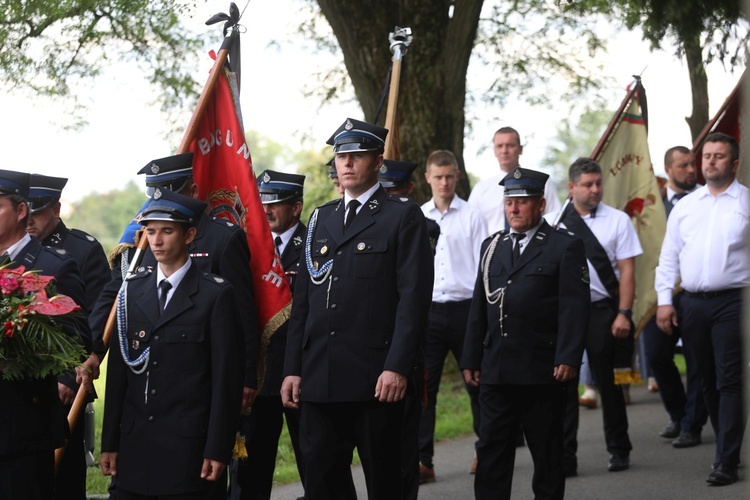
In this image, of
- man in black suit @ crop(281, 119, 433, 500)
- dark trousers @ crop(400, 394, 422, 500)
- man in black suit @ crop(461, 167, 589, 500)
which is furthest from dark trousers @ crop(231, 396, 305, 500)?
man in black suit @ crop(461, 167, 589, 500)

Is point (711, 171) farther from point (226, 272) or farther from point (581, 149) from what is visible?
point (581, 149)

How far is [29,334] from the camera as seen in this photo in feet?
18.8

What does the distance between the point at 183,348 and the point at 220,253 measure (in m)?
1.07

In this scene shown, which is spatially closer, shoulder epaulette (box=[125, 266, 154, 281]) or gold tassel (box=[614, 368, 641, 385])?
shoulder epaulette (box=[125, 266, 154, 281])

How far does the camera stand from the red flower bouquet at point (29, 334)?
18.7 feet

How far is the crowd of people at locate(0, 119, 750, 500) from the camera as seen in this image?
5914mm

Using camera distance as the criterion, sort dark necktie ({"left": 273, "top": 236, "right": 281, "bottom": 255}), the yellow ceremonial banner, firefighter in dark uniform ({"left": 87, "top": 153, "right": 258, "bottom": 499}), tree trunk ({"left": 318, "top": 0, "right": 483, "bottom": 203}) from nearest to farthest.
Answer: firefighter in dark uniform ({"left": 87, "top": 153, "right": 258, "bottom": 499}), dark necktie ({"left": 273, "top": 236, "right": 281, "bottom": 255}), the yellow ceremonial banner, tree trunk ({"left": 318, "top": 0, "right": 483, "bottom": 203})

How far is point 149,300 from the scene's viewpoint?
19.7 ft

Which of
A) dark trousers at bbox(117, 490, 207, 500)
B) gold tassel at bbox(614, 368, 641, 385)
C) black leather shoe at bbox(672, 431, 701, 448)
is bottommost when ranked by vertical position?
black leather shoe at bbox(672, 431, 701, 448)

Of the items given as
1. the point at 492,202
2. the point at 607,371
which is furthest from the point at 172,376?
the point at 492,202

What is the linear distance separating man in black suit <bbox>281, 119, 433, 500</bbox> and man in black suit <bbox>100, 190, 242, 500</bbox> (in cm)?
69

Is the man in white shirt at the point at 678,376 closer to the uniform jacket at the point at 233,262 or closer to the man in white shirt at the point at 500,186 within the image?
the man in white shirt at the point at 500,186

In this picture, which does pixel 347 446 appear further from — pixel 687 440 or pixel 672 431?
pixel 672 431

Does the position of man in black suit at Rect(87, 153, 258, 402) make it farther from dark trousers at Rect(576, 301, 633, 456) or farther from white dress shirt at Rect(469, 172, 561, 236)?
white dress shirt at Rect(469, 172, 561, 236)
